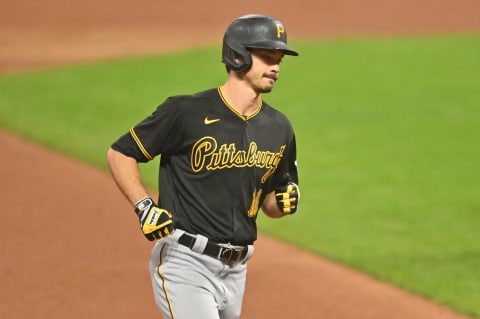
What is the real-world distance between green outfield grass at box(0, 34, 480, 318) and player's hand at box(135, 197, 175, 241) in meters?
3.83

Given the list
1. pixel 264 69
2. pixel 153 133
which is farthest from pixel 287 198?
pixel 153 133

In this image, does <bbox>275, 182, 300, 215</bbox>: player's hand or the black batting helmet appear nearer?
the black batting helmet

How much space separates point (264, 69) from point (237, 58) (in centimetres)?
14

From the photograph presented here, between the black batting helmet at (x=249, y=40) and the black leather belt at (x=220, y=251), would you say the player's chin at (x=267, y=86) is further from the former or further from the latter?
the black leather belt at (x=220, y=251)

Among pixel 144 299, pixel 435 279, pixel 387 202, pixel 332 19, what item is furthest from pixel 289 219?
pixel 332 19

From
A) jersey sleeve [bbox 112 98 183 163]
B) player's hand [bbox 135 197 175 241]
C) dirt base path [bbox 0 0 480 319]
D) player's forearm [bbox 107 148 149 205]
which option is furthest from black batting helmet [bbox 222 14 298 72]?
dirt base path [bbox 0 0 480 319]

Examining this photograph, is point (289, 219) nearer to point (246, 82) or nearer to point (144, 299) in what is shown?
point (144, 299)

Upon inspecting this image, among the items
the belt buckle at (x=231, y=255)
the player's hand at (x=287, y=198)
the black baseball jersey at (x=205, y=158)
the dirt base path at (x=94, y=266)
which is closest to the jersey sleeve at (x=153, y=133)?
the black baseball jersey at (x=205, y=158)

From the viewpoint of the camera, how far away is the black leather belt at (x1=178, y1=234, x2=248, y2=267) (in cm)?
484

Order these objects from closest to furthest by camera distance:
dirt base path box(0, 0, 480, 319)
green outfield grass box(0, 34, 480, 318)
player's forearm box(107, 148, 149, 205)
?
player's forearm box(107, 148, 149, 205), dirt base path box(0, 0, 480, 319), green outfield grass box(0, 34, 480, 318)

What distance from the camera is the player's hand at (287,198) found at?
5297mm

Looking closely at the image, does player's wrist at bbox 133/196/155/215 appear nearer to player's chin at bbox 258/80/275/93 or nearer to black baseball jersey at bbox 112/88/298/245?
black baseball jersey at bbox 112/88/298/245

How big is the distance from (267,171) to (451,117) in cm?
1087

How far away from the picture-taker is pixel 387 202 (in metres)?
11.1
